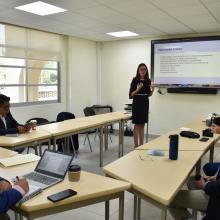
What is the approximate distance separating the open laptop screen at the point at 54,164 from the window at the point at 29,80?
3589 mm

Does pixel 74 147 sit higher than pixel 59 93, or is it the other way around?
pixel 59 93

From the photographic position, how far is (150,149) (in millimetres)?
2533

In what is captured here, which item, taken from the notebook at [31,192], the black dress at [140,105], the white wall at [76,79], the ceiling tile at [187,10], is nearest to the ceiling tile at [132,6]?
the ceiling tile at [187,10]

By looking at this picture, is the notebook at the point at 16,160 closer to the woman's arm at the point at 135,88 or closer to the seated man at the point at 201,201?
the seated man at the point at 201,201

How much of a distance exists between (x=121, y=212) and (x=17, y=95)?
429 centimetres

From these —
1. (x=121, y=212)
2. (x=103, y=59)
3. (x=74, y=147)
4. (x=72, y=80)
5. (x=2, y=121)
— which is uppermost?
(x=103, y=59)

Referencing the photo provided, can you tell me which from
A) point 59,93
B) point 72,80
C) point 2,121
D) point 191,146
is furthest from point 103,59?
point 191,146

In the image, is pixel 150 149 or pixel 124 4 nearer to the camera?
pixel 150 149

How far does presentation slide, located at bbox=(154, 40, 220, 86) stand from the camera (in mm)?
5625

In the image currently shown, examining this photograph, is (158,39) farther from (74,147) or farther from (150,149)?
(150,149)

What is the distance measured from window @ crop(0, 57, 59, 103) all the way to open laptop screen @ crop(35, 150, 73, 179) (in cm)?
359

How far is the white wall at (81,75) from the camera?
21.4 ft

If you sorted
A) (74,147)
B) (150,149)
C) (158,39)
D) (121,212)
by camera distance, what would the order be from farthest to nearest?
1. (158,39)
2. (74,147)
3. (150,149)
4. (121,212)

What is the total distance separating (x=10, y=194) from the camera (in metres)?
1.36
